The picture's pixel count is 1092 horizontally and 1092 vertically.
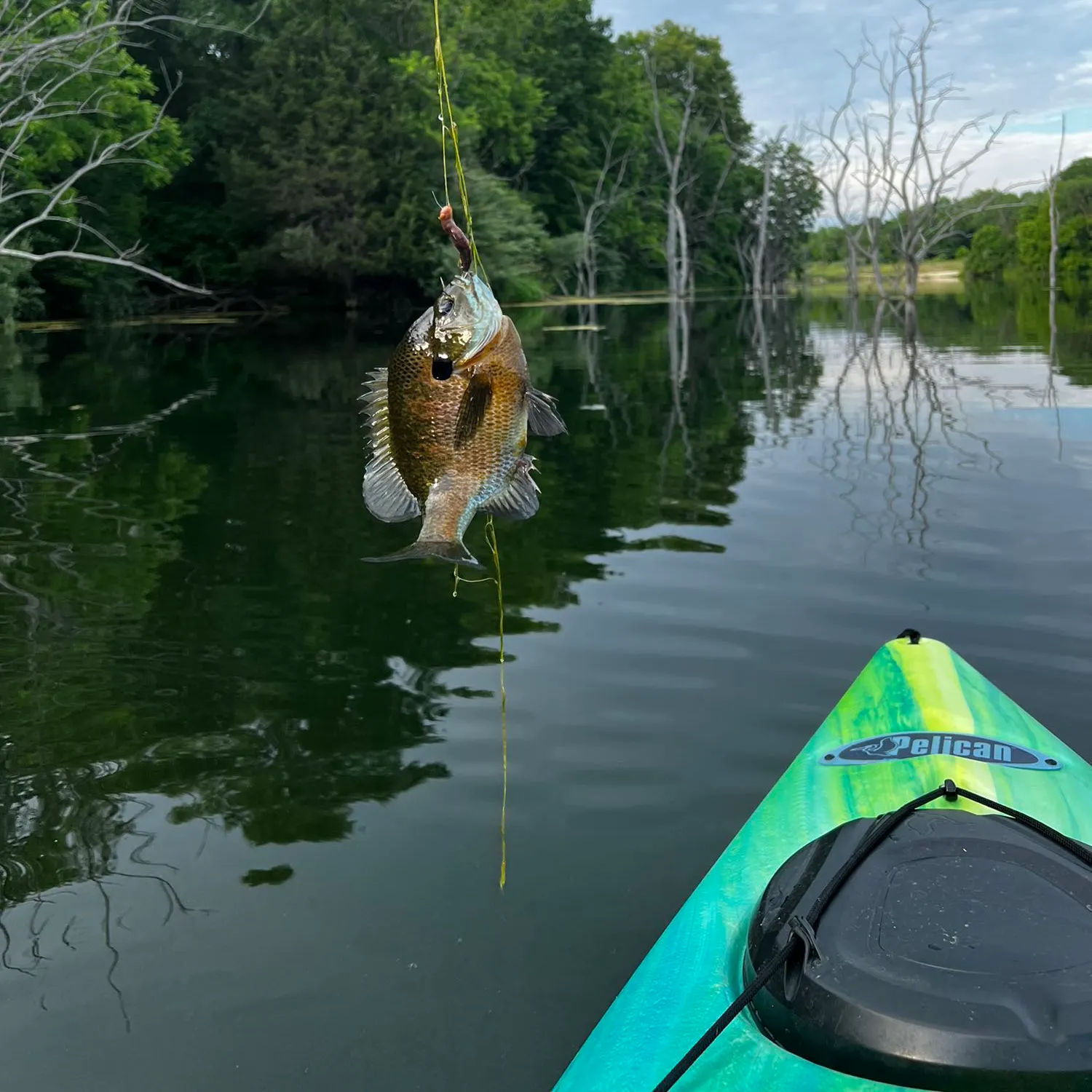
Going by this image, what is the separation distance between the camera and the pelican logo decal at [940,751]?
3471mm

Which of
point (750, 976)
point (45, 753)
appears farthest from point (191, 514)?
point (750, 976)

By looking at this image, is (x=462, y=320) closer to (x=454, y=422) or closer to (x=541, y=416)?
(x=454, y=422)

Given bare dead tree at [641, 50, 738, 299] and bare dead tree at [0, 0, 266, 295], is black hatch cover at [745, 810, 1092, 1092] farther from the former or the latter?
bare dead tree at [641, 50, 738, 299]

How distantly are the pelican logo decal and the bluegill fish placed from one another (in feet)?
5.90

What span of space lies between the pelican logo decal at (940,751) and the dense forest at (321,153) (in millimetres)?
26333

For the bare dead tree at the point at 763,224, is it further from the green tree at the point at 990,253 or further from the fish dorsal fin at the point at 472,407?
the fish dorsal fin at the point at 472,407

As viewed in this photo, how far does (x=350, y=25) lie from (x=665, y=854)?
41495mm

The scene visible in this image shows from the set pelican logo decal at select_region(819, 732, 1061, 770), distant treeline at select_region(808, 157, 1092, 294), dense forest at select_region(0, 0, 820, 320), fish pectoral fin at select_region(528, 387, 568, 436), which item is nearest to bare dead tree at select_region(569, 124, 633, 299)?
dense forest at select_region(0, 0, 820, 320)

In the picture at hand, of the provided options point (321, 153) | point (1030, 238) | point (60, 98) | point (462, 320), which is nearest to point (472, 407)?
point (462, 320)

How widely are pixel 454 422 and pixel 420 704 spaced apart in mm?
4030

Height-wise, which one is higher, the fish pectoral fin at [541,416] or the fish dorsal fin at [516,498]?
Result: the fish pectoral fin at [541,416]

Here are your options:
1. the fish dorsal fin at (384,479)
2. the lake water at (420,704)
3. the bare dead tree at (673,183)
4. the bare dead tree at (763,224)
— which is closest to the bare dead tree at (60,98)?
the lake water at (420,704)

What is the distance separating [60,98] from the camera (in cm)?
3222

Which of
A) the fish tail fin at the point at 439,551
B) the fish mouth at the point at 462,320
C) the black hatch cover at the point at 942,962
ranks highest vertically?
the fish mouth at the point at 462,320
